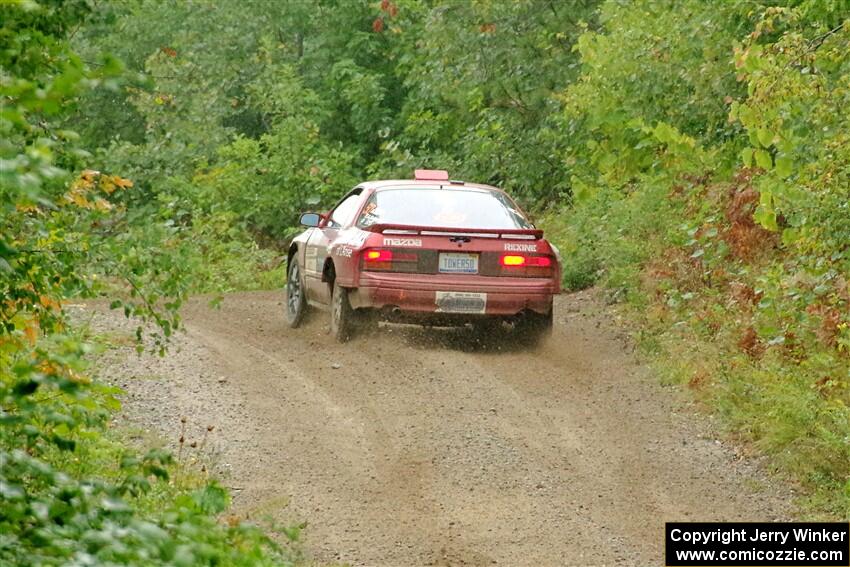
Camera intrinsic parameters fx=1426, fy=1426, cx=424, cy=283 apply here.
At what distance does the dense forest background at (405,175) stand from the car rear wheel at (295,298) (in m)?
1.54

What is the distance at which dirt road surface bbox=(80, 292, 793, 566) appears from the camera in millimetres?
7699

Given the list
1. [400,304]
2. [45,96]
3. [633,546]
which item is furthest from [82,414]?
[400,304]

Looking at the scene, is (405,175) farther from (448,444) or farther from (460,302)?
(448,444)

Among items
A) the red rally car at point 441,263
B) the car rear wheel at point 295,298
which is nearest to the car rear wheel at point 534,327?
the red rally car at point 441,263

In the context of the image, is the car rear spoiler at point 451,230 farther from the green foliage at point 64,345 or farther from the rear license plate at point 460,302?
the green foliage at point 64,345

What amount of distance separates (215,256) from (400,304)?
14.2 metres

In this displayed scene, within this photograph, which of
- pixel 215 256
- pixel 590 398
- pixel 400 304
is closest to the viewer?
pixel 590 398

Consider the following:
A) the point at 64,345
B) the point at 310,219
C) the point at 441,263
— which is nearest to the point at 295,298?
the point at 310,219

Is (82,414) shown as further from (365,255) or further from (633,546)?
(365,255)

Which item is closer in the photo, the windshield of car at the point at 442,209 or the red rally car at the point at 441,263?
the red rally car at the point at 441,263

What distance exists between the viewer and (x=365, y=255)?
43.9 feet

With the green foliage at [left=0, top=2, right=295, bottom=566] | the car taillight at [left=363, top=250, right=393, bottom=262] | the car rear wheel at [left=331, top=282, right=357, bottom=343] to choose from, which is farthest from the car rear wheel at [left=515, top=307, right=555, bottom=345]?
the green foliage at [left=0, top=2, right=295, bottom=566]

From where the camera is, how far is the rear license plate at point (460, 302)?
13.3 meters

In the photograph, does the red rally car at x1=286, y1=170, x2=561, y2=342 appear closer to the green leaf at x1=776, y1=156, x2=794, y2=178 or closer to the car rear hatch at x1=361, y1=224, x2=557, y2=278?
the car rear hatch at x1=361, y1=224, x2=557, y2=278
